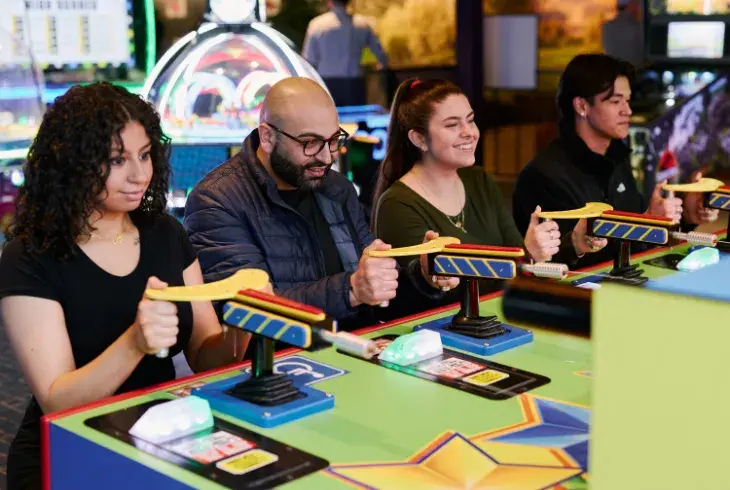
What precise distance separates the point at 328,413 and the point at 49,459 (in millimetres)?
506

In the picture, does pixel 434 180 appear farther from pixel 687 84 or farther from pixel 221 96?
pixel 687 84

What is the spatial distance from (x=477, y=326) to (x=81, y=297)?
859 millimetres

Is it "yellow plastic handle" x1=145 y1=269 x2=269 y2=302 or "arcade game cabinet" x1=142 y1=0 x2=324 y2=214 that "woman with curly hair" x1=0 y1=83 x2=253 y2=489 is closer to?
"yellow plastic handle" x1=145 y1=269 x2=269 y2=302

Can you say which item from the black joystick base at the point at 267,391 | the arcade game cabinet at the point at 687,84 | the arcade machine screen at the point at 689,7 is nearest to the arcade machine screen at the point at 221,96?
the black joystick base at the point at 267,391

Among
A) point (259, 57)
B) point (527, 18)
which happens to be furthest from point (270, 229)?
point (527, 18)

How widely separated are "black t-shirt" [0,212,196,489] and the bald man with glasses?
472 mm

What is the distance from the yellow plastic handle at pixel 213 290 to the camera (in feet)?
6.17

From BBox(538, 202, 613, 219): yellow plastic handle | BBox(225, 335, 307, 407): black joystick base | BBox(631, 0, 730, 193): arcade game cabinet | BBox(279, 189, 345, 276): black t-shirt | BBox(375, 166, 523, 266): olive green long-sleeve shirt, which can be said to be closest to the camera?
BBox(225, 335, 307, 407): black joystick base

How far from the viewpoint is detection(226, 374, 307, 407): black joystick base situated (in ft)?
6.43

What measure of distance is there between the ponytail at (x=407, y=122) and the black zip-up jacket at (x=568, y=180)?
23.2 inches

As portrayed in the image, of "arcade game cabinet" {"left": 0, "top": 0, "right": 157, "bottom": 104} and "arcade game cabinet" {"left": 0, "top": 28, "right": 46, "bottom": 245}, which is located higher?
"arcade game cabinet" {"left": 0, "top": 0, "right": 157, "bottom": 104}

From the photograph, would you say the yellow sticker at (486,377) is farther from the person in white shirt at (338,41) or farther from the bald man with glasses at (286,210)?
the person in white shirt at (338,41)

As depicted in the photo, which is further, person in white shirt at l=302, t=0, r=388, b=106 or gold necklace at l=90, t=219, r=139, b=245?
person in white shirt at l=302, t=0, r=388, b=106

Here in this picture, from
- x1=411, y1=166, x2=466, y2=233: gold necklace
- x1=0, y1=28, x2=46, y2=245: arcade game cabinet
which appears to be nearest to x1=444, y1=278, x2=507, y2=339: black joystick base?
x1=411, y1=166, x2=466, y2=233: gold necklace
